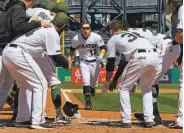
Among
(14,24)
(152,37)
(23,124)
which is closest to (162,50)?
(152,37)

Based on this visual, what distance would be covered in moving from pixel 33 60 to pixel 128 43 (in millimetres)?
1530

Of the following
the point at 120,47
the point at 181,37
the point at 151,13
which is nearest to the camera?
the point at 181,37

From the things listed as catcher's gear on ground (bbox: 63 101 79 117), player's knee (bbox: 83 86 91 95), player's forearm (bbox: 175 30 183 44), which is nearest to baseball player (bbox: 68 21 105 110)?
player's knee (bbox: 83 86 91 95)

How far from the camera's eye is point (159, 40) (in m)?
7.13

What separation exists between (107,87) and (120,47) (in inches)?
32.6

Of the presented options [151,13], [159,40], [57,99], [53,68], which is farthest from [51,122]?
[151,13]

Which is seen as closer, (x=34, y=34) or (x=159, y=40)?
(x=34, y=34)

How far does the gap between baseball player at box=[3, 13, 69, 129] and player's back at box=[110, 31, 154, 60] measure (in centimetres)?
96

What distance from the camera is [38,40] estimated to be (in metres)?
6.60

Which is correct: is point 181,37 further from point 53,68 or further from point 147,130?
point 53,68

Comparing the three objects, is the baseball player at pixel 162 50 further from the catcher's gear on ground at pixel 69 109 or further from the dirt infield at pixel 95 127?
the catcher's gear on ground at pixel 69 109

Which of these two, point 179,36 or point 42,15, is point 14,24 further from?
point 179,36

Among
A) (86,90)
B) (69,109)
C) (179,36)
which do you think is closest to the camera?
(179,36)

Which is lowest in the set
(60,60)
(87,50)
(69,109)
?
(69,109)
